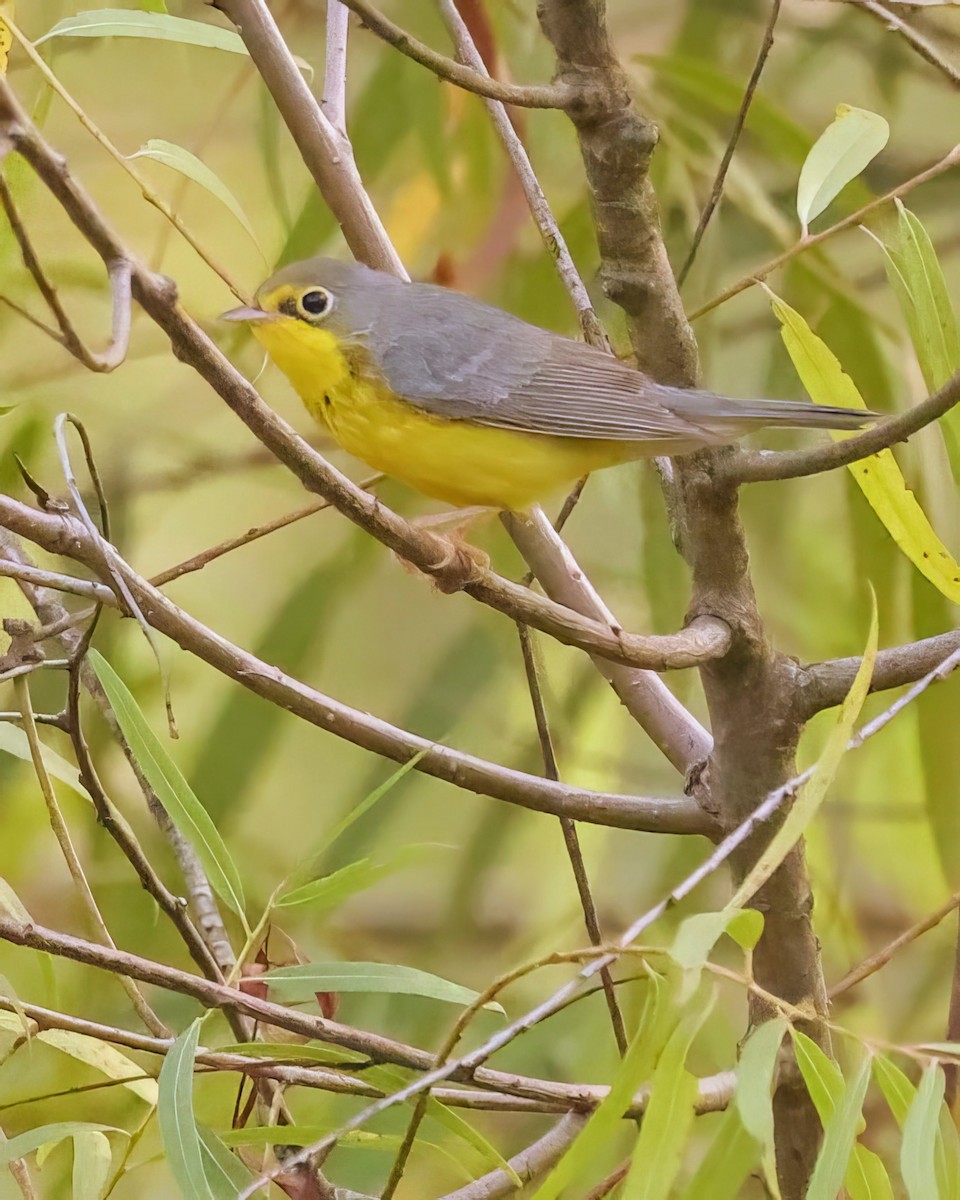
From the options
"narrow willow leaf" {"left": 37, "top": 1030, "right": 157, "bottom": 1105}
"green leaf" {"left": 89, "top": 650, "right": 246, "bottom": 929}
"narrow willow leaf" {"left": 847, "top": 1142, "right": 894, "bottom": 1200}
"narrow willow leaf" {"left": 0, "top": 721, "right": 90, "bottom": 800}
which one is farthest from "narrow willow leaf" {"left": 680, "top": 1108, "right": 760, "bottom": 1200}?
"narrow willow leaf" {"left": 0, "top": 721, "right": 90, "bottom": 800}

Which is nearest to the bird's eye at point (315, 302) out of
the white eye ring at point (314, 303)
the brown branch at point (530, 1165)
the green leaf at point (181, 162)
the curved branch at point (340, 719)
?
the white eye ring at point (314, 303)

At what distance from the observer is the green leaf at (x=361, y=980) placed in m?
0.73

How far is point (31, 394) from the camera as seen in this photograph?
1.46m

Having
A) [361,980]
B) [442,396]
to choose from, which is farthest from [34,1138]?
[442,396]

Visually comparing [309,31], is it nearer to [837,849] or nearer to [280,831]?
[280,831]

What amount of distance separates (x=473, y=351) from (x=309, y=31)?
78cm

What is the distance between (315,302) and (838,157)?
1.36 feet

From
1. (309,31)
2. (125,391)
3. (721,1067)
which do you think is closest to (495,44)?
(309,31)

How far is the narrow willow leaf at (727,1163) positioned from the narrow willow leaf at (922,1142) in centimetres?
7

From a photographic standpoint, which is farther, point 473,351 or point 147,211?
point 147,211

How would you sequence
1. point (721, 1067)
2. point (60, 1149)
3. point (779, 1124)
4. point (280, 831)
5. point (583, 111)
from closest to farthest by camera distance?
point (583, 111) → point (779, 1124) → point (60, 1149) → point (721, 1067) → point (280, 831)

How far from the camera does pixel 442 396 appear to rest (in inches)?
34.1

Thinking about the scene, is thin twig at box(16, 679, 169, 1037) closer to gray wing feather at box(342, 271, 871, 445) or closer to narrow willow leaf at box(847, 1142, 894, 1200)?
gray wing feather at box(342, 271, 871, 445)

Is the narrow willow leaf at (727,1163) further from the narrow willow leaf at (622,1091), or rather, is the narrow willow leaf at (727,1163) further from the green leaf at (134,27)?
the green leaf at (134,27)
